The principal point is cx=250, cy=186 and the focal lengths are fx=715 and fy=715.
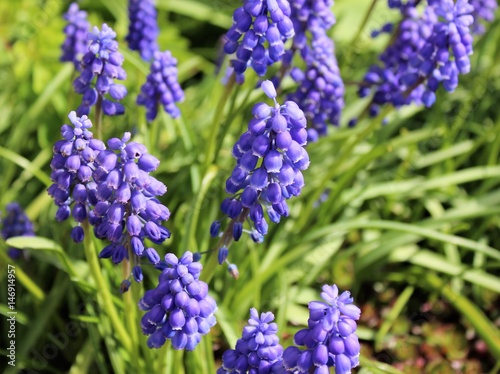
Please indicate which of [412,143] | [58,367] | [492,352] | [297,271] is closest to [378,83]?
[412,143]

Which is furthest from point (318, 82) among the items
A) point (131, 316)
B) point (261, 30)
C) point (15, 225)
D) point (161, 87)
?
point (15, 225)

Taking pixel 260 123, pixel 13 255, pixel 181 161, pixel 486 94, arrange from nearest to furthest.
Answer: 1. pixel 260 123
2. pixel 13 255
3. pixel 181 161
4. pixel 486 94

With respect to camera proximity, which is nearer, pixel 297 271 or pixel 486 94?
pixel 297 271

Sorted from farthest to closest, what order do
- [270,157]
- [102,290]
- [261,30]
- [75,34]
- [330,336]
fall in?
[75,34]
[102,290]
[261,30]
[270,157]
[330,336]

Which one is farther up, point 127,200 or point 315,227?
point 127,200

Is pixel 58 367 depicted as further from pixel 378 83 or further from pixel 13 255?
pixel 378 83

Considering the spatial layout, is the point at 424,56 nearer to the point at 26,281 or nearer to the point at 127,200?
the point at 127,200

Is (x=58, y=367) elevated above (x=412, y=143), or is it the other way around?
(x=412, y=143)
